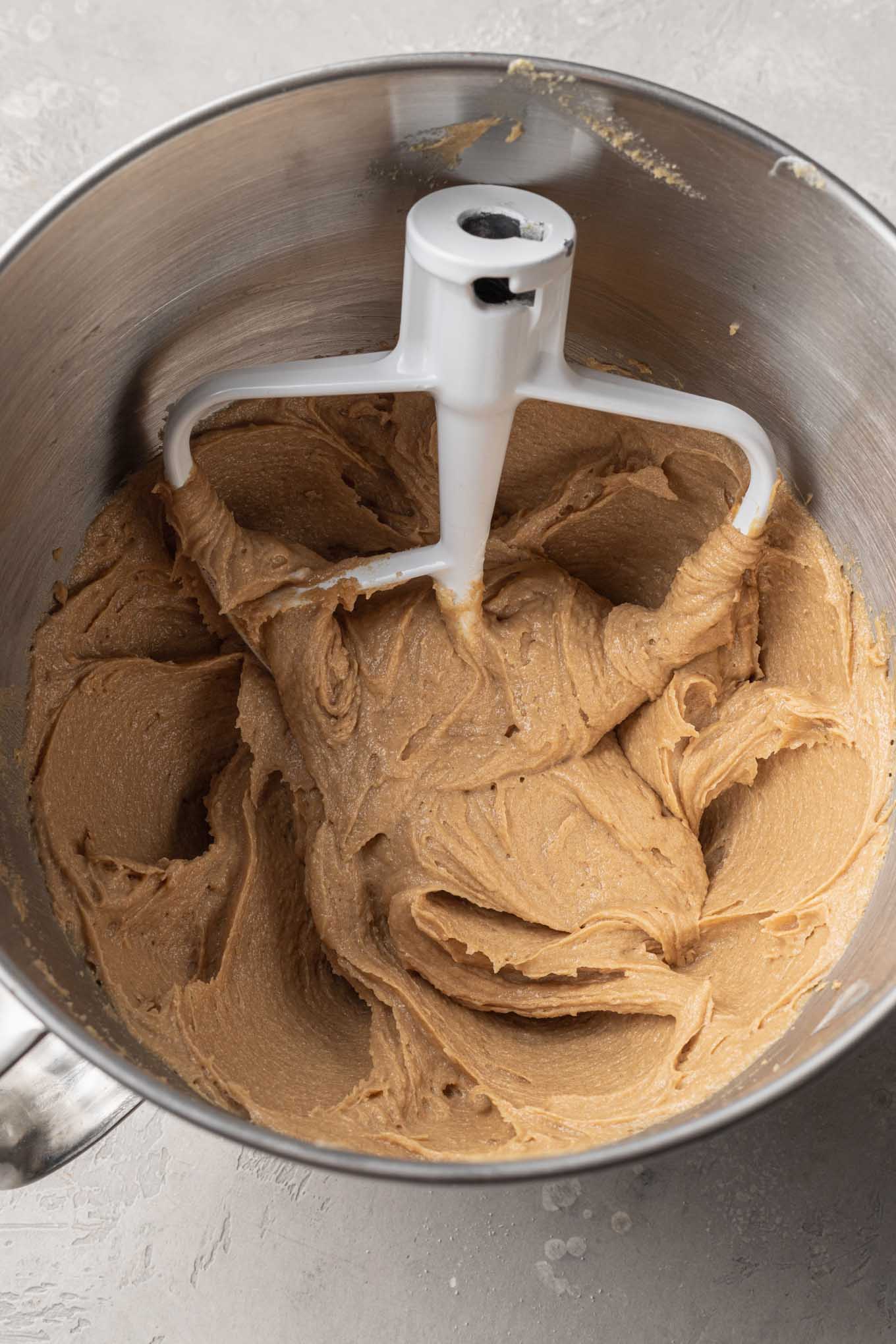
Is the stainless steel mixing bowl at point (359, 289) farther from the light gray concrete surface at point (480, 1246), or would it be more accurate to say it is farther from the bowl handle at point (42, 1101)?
the light gray concrete surface at point (480, 1246)

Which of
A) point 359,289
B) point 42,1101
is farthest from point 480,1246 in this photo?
point 359,289

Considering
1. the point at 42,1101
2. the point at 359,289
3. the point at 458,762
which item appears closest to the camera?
the point at 42,1101

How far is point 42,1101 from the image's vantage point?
1105 millimetres

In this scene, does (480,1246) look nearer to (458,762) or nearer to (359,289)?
(458,762)

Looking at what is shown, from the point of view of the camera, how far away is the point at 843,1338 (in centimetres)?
131

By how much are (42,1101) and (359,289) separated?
91 centimetres

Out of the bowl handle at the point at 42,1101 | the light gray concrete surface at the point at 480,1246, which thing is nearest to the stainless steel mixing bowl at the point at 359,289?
the bowl handle at the point at 42,1101

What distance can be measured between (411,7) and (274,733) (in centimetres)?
119

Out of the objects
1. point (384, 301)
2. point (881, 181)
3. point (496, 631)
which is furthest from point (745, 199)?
point (881, 181)

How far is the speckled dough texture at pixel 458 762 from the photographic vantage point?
3.87 ft

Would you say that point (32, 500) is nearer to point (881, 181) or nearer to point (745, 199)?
point (745, 199)

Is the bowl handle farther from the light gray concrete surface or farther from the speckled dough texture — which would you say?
the light gray concrete surface

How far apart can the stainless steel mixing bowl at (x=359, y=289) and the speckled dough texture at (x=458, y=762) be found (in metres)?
0.07

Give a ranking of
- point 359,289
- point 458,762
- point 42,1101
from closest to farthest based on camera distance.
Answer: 1. point 42,1101
2. point 359,289
3. point 458,762
